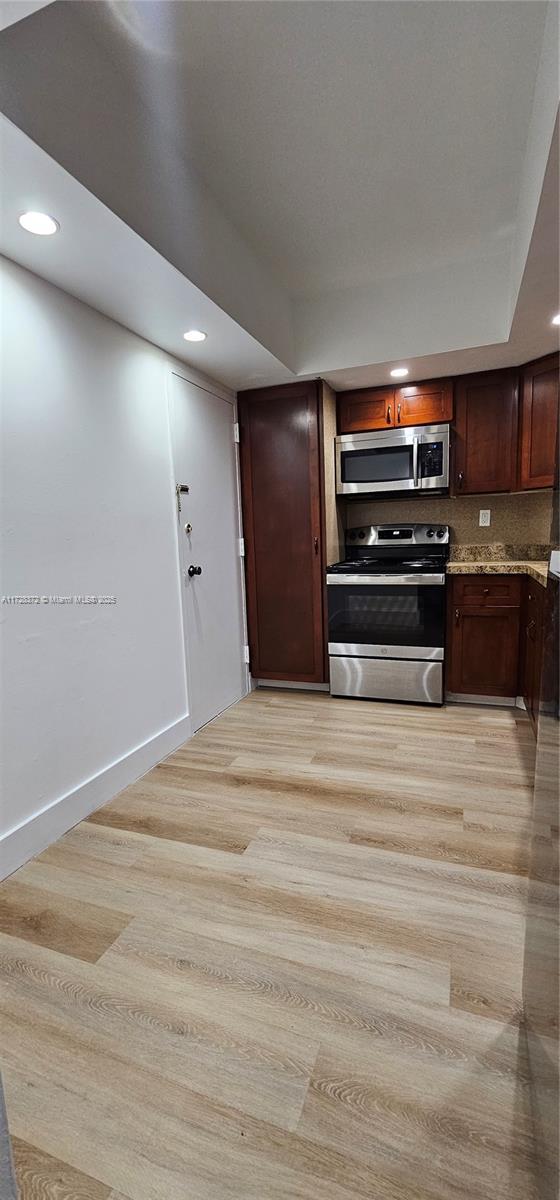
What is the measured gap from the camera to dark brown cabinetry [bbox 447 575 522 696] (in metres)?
2.96

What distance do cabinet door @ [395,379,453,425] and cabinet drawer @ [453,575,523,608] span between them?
1061 millimetres

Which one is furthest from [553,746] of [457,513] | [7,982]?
[457,513]

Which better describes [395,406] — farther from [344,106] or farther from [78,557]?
[78,557]

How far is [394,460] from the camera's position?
3273mm

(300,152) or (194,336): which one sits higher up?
(300,152)

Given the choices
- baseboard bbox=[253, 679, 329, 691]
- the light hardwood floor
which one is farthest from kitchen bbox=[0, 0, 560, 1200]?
baseboard bbox=[253, 679, 329, 691]

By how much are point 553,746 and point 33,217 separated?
195cm

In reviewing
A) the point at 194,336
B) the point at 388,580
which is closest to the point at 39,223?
the point at 194,336

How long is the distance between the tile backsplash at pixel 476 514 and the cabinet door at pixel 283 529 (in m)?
0.62

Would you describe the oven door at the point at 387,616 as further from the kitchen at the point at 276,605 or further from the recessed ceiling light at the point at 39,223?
the recessed ceiling light at the point at 39,223

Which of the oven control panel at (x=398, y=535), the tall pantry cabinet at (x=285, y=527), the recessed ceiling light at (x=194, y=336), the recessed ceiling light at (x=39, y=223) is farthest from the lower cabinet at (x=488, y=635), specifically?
the recessed ceiling light at (x=39, y=223)

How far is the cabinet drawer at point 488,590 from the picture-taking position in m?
2.93

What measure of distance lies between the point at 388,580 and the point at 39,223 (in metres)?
2.38

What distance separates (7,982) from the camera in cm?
131
